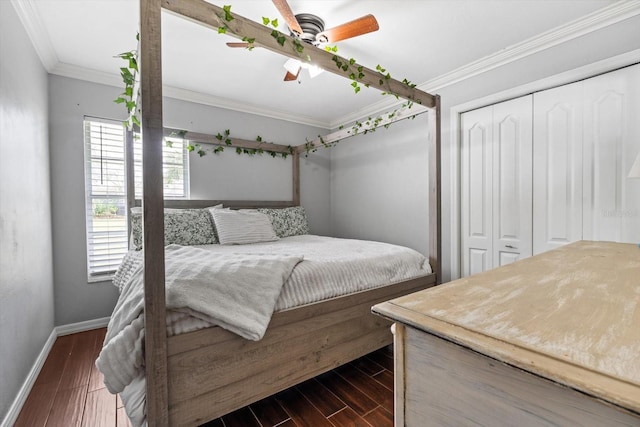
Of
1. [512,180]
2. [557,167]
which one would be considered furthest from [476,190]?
[557,167]

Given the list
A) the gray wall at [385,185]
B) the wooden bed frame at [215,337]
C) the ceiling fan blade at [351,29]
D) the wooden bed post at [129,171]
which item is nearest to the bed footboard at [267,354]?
the wooden bed frame at [215,337]

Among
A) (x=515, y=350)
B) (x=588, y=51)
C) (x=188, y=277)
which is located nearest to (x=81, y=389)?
(x=188, y=277)

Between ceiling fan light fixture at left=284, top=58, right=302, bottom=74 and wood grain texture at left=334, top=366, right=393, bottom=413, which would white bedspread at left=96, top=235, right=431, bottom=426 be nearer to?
wood grain texture at left=334, top=366, right=393, bottom=413

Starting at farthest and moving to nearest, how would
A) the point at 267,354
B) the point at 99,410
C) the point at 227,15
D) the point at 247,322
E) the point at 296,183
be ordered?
the point at 296,183 < the point at 99,410 < the point at 267,354 < the point at 247,322 < the point at 227,15

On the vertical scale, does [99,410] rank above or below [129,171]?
below

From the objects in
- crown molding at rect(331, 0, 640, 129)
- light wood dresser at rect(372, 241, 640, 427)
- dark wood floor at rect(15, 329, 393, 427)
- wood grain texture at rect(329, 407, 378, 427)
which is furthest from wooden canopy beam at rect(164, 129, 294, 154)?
light wood dresser at rect(372, 241, 640, 427)

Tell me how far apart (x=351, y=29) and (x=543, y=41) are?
1620 mm

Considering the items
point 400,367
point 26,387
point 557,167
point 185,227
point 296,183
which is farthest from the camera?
point 296,183

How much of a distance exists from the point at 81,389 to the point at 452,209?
10.6 feet

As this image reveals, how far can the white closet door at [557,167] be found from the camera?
2205 mm

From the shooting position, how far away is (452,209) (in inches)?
117

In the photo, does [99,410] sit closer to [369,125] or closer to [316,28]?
[316,28]

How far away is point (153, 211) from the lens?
1.18m

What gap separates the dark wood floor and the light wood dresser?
1.14 meters
